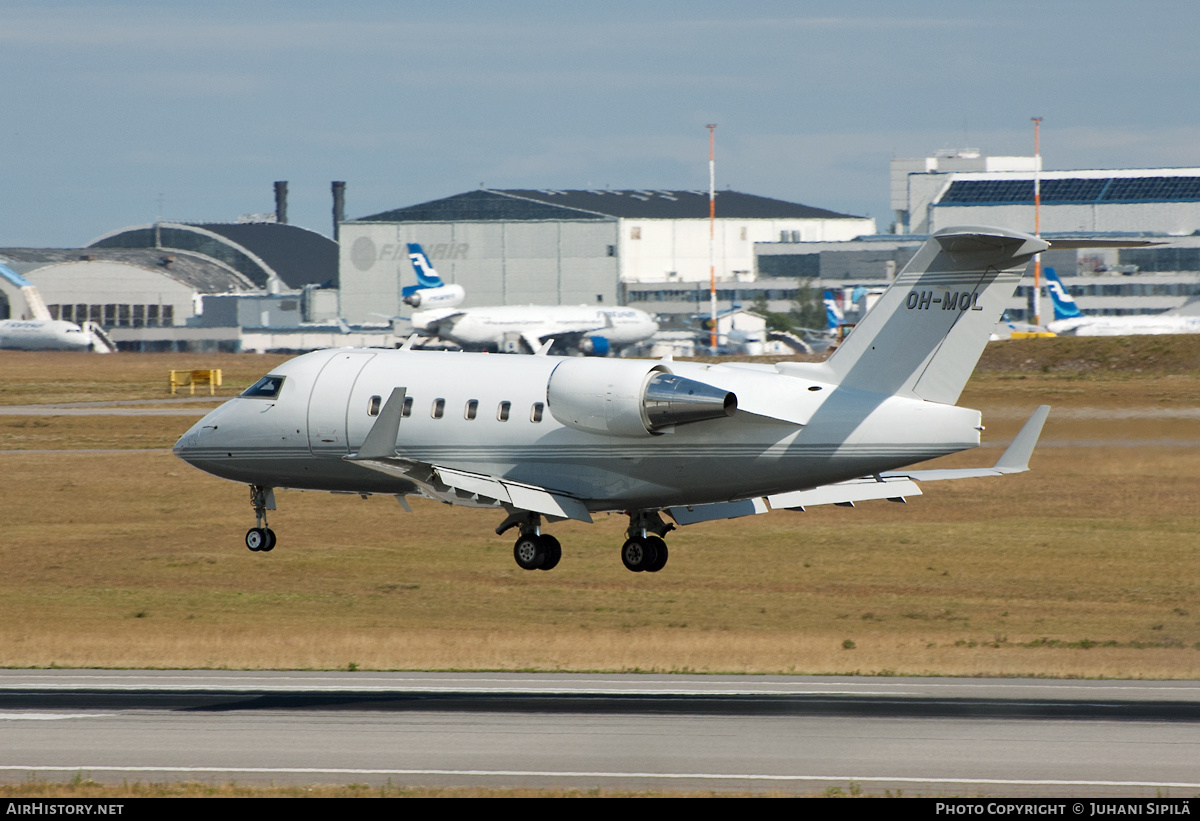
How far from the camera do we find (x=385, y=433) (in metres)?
34.6

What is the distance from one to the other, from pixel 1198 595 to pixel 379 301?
14891 cm

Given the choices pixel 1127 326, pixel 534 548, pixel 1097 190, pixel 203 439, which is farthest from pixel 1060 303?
pixel 203 439

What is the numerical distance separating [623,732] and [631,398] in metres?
7.80

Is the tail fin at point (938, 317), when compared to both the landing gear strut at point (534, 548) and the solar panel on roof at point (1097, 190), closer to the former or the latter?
the landing gear strut at point (534, 548)

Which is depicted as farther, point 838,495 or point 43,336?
point 43,336

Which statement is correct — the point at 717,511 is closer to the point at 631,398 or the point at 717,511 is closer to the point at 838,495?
the point at 838,495

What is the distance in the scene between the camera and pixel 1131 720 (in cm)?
3341

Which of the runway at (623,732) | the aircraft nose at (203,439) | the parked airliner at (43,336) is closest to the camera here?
the runway at (623,732)

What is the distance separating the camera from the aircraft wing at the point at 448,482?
113 feet

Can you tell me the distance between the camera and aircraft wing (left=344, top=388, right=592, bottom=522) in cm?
3453

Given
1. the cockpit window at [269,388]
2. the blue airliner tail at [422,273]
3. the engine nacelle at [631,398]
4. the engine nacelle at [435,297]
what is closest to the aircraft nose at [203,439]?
the cockpit window at [269,388]

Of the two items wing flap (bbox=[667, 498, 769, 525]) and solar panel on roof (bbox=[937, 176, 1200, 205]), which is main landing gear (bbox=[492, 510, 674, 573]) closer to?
wing flap (bbox=[667, 498, 769, 525])

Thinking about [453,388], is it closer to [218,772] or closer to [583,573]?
[218,772]

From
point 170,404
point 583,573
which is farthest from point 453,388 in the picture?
point 170,404
